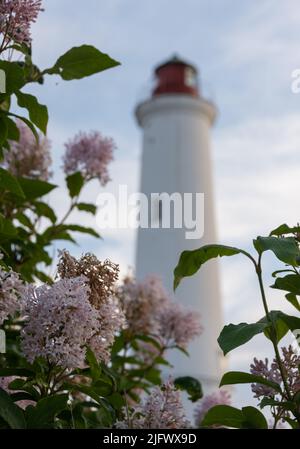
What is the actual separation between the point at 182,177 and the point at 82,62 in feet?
56.8

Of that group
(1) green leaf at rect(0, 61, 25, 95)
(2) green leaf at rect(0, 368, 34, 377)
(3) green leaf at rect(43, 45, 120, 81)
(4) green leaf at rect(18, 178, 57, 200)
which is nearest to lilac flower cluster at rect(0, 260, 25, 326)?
(2) green leaf at rect(0, 368, 34, 377)

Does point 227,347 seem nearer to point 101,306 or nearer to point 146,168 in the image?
point 101,306

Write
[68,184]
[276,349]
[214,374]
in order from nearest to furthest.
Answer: [276,349] → [68,184] → [214,374]

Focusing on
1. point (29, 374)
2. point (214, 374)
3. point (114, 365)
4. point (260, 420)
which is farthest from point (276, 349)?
point (214, 374)

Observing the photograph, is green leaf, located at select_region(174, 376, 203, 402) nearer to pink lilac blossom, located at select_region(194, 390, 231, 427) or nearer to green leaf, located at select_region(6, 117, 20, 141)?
pink lilac blossom, located at select_region(194, 390, 231, 427)

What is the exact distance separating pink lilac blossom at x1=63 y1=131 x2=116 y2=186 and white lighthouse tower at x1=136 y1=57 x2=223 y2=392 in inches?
507

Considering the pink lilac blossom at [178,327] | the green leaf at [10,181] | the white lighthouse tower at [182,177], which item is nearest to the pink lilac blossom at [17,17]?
the green leaf at [10,181]

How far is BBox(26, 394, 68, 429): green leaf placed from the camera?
139 centimetres

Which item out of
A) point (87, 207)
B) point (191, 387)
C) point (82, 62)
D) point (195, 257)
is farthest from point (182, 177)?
point (195, 257)

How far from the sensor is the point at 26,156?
293cm

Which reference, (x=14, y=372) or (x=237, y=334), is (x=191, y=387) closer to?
(x=14, y=372)

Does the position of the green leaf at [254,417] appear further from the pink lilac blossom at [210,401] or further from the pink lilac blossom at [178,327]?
the pink lilac blossom at [178,327]

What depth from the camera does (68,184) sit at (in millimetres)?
2994
